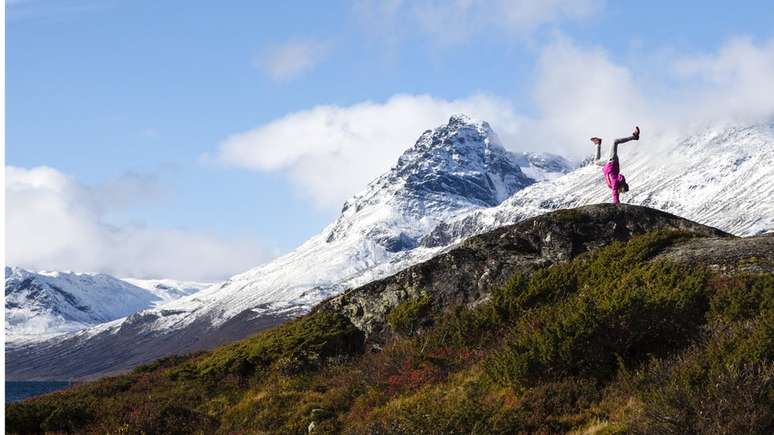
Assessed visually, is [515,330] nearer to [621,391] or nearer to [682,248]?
[621,391]

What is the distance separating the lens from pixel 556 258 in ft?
86.2

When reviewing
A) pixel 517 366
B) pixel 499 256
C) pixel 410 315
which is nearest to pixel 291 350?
pixel 410 315

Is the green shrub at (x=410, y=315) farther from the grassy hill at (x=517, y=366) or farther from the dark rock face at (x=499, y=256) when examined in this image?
the dark rock face at (x=499, y=256)

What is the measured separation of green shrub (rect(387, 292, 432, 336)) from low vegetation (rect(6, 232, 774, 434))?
5 cm

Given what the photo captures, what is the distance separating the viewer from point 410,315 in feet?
83.2

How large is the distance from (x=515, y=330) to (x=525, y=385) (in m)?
3.71

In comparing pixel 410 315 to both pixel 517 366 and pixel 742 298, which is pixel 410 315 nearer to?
pixel 517 366

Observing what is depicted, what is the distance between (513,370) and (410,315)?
9037mm

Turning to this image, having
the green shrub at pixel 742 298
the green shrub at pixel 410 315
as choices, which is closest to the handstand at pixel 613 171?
the green shrub at pixel 410 315

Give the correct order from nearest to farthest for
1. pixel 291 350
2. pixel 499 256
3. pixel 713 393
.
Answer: pixel 713 393 < pixel 291 350 < pixel 499 256

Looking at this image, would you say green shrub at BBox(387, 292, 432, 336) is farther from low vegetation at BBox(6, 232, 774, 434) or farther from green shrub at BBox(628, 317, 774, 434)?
green shrub at BBox(628, 317, 774, 434)

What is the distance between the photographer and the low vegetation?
1396cm

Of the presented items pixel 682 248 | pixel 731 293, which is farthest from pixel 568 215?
pixel 731 293

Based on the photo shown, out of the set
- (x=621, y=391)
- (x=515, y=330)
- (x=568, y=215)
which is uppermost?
(x=568, y=215)
